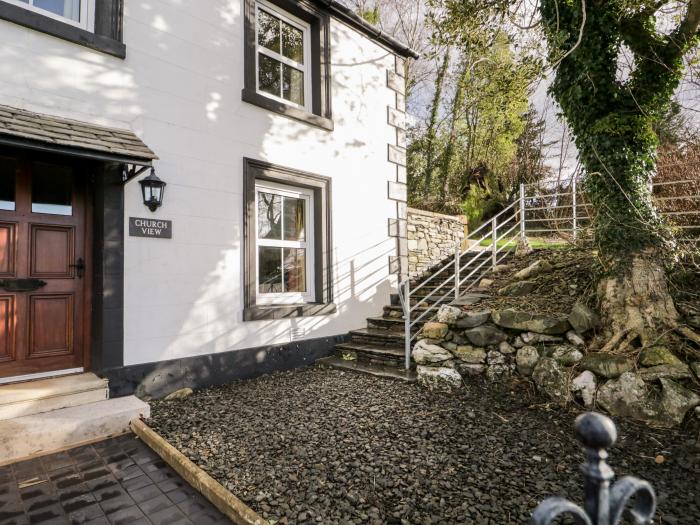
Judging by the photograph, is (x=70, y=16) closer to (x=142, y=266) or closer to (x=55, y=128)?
(x=55, y=128)

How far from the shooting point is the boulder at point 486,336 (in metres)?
4.51

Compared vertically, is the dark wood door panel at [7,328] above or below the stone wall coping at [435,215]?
below

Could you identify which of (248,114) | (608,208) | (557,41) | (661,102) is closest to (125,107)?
(248,114)

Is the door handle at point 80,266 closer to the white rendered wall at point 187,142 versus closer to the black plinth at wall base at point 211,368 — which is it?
the white rendered wall at point 187,142

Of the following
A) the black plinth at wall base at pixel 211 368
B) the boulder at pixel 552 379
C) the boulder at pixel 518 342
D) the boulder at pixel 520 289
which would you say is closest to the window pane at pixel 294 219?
the black plinth at wall base at pixel 211 368

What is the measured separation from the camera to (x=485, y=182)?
14477 mm

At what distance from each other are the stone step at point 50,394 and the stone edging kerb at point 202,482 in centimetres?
69

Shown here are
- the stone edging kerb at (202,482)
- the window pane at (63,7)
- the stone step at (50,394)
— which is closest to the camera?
the stone edging kerb at (202,482)

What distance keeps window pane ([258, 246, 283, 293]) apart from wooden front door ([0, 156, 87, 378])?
2.07 metres

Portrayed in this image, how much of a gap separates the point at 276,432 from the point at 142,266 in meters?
2.27

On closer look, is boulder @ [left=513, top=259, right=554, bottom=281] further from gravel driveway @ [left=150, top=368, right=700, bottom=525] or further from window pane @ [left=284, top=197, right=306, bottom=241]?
→ window pane @ [left=284, top=197, right=306, bottom=241]

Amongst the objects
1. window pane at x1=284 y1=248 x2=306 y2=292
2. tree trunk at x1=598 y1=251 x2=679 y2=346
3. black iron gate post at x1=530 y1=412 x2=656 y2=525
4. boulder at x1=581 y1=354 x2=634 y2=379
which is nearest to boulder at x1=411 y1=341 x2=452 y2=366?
A: boulder at x1=581 y1=354 x2=634 y2=379

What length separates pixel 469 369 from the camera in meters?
4.55

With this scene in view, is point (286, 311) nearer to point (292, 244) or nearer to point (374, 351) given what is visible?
point (292, 244)
